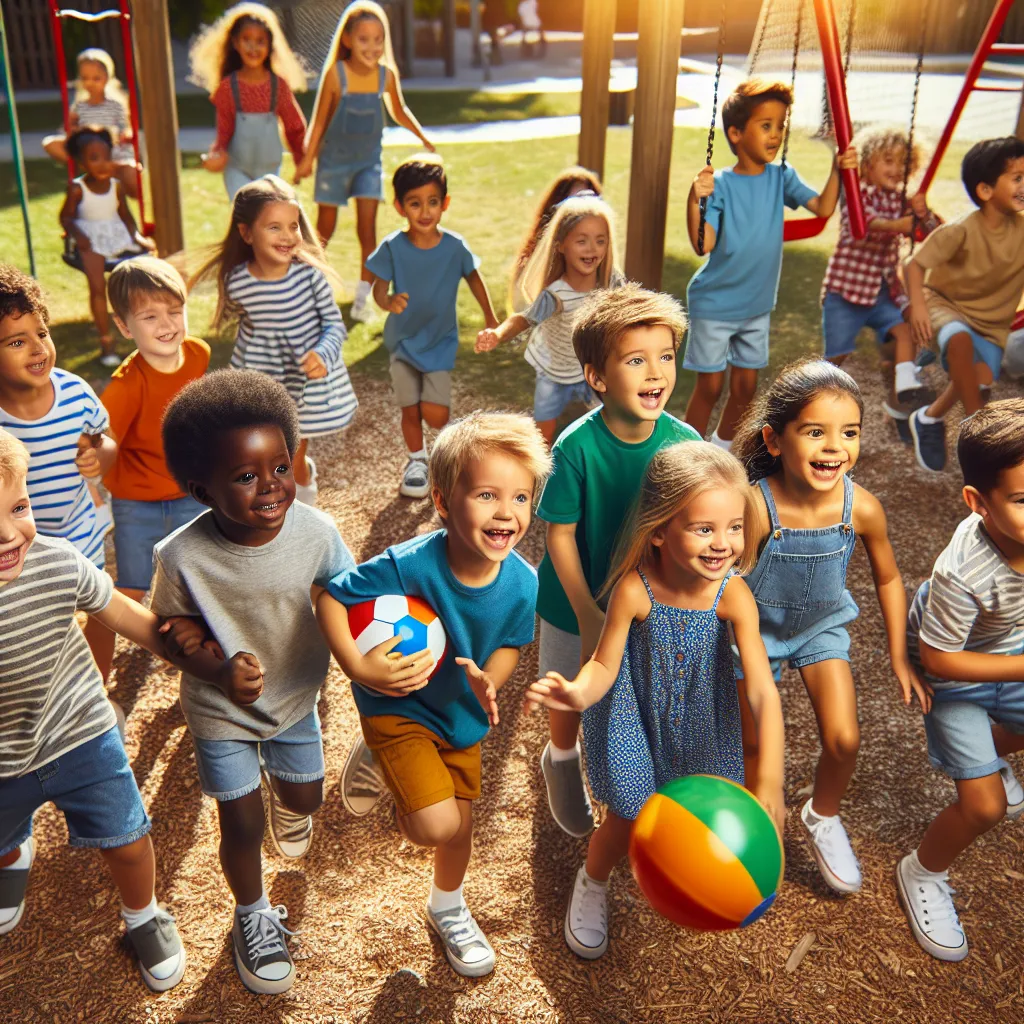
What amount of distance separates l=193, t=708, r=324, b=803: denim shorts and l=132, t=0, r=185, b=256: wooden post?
5.79 m

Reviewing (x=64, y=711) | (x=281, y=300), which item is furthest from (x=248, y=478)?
(x=281, y=300)

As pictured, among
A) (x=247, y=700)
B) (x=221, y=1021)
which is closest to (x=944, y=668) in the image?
(x=247, y=700)

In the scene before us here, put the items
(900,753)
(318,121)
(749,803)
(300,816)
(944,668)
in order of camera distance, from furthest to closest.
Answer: (318,121)
(900,753)
(300,816)
(944,668)
(749,803)

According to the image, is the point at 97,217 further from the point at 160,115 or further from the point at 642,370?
the point at 642,370

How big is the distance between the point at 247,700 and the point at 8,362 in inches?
61.8

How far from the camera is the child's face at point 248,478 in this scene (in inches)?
119

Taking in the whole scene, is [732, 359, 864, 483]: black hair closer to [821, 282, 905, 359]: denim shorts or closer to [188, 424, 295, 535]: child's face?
[188, 424, 295, 535]: child's face

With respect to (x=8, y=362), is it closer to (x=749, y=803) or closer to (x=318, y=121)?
(x=749, y=803)

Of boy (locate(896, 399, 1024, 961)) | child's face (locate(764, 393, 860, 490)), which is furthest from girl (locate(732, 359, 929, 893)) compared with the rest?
boy (locate(896, 399, 1024, 961))

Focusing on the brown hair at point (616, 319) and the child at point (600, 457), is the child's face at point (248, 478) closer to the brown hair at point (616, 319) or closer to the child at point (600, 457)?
the child at point (600, 457)

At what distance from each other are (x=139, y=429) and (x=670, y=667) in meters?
2.24

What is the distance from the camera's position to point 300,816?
3.75 meters

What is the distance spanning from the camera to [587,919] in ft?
11.5

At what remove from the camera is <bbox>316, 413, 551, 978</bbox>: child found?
10.1 feet
